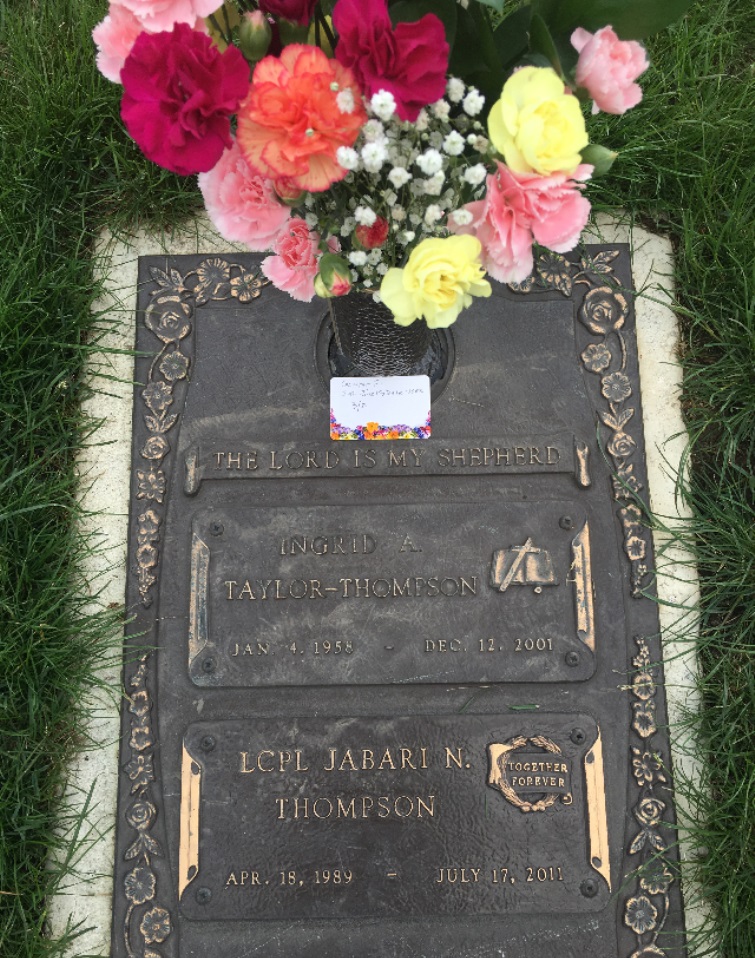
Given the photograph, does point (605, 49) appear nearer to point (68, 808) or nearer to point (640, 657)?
point (640, 657)

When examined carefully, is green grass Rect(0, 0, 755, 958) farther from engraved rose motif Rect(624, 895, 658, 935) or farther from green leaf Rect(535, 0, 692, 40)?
green leaf Rect(535, 0, 692, 40)

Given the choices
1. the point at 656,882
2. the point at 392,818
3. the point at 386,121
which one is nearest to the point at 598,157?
the point at 386,121

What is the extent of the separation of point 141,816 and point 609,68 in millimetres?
1794

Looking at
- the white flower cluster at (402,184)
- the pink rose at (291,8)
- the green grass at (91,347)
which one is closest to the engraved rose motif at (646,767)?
the green grass at (91,347)

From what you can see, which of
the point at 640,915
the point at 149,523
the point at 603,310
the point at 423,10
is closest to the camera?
the point at 423,10

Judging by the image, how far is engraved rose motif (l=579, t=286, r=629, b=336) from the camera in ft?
7.51

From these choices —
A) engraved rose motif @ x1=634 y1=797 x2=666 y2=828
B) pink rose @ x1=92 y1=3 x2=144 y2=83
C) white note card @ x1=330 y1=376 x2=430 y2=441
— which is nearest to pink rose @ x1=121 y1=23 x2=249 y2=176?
pink rose @ x1=92 y1=3 x2=144 y2=83

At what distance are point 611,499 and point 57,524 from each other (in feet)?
Answer: 4.50

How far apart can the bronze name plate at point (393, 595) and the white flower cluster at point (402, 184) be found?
71 centimetres

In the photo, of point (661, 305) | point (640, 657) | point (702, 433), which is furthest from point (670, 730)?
point (661, 305)

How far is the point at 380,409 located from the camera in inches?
87.2

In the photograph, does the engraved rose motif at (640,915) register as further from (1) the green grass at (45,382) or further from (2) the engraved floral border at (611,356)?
(1) the green grass at (45,382)

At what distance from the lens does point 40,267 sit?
7.88ft

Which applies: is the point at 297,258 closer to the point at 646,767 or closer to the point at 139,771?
the point at 139,771
